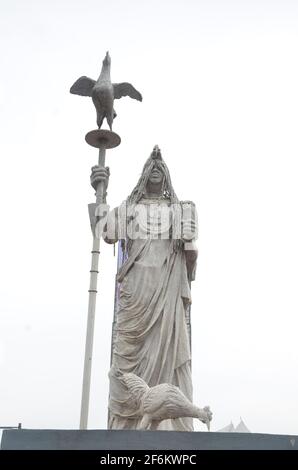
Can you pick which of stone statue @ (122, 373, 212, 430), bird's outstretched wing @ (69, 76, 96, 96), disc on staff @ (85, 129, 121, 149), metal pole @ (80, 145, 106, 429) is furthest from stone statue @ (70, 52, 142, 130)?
stone statue @ (122, 373, 212, 430)

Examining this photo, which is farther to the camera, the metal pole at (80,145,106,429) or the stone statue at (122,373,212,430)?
the metal pole at (80,145,106,429)

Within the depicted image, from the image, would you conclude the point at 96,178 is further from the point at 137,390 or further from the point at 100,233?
the point at 137,390

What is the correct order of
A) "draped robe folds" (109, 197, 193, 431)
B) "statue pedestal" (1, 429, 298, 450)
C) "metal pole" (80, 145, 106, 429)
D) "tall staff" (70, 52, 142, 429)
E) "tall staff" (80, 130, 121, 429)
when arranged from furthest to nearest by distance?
"tall staff" (70, 52, 142, 429)
"tall staff" (80, 130, 121, 429)
"metal pole" (80, 145, 106, 429)
"draped robe folds" (109, 197, 193, 431)
"statue pedestal" (1, 429, 298, 450)

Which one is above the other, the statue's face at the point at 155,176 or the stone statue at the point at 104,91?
the stone statue at the point at 104,91

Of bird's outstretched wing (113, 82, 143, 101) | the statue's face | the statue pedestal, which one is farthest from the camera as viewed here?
bird's outstretched wing (113, 82, 143, 101)

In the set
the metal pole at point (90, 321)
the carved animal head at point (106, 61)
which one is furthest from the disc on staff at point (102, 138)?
the carved animal head at point (106, 61)

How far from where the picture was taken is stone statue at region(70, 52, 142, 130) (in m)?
10.4

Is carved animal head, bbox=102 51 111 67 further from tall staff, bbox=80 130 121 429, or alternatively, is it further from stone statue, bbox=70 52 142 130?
tall staff, bbox=80 130 121 429

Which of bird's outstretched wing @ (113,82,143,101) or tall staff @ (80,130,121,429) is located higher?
bird's outstretched wing @ (113,82,143,101)

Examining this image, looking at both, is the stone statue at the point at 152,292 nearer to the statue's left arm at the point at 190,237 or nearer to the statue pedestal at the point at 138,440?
the statue's left arm at the point at 190,237

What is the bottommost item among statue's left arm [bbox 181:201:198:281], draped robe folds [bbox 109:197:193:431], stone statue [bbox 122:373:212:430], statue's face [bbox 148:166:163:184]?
stone statue [bbox 122:373:212:430]

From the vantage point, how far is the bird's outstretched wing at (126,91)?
1090 cm

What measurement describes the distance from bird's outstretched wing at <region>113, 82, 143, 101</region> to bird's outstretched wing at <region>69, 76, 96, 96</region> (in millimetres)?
477
